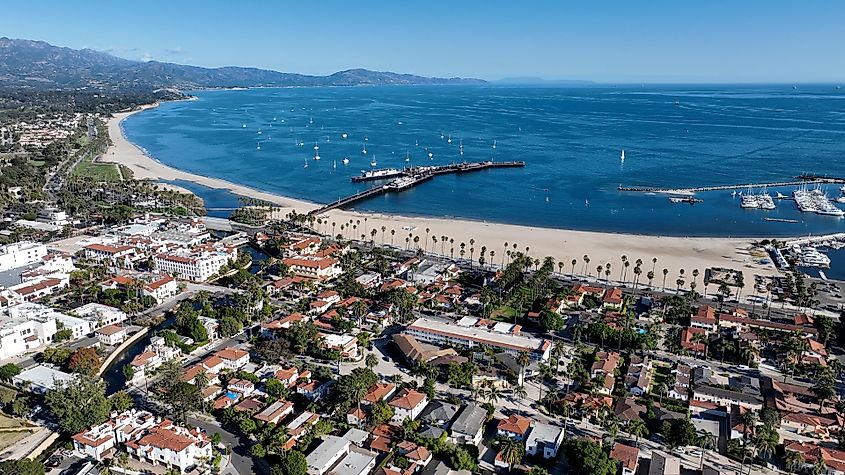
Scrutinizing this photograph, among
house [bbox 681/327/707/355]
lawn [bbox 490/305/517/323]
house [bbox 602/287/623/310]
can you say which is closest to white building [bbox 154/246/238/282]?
lawn [bbox 490/305/517/323]

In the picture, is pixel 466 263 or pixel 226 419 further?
pixel 466 263

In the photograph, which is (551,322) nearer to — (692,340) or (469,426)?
(692,340)

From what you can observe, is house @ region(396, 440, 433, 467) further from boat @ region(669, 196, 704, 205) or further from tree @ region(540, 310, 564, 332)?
boat @ region(669, 196, 704, 205)

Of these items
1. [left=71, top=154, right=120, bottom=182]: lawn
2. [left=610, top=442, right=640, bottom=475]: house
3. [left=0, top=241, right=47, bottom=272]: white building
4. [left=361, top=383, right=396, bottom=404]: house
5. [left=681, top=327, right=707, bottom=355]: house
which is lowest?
[left=681, top=327, right=707, bottom=355]: house

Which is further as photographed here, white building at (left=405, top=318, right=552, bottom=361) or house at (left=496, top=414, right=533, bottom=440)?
white building at (left=405, top=318, right=552, bottom=361)

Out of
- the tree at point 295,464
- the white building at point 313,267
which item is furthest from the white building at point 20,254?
the tree at point 295,464

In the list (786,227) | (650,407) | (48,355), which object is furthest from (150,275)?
(786,227)

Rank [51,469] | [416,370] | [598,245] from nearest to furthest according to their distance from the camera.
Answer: [51,469]
[416,370]
[598,245]

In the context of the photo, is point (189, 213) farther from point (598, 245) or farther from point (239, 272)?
point (598, 245)
